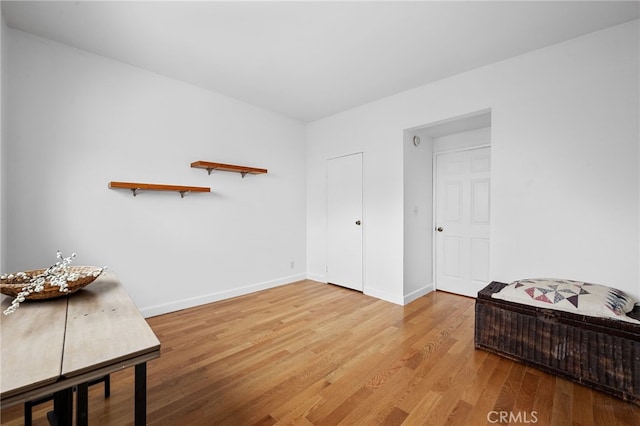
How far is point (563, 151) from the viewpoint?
2.49m

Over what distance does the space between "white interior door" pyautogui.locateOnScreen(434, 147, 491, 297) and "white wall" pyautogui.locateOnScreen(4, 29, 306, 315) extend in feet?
8.12

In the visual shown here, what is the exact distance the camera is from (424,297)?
3.86 meters

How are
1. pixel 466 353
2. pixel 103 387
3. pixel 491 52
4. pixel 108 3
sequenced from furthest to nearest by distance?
pixel 491 52 < pixel 466 353 < pixel 108 3 < pixel 103 387

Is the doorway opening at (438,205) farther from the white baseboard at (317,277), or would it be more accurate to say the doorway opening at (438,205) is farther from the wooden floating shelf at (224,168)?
the wooden floating shelf at (224,168)

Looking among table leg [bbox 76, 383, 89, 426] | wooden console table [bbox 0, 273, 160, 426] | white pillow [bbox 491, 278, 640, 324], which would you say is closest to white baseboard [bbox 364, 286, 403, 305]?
white pillow [bbox 491, 278, 640, 324]

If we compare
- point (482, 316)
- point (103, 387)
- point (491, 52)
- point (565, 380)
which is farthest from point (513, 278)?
point (103, 387)

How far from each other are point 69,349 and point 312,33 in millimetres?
2617

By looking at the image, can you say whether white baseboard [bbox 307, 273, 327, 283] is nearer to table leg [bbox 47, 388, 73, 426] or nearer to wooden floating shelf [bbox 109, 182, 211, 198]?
wooden floating shelf [bbox 109, 182, 211, 198]

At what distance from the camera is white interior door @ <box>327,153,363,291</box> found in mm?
4129

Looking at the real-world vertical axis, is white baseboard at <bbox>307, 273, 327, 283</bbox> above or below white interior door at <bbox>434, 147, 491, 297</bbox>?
below

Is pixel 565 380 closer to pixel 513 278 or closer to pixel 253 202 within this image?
pixel 513 278

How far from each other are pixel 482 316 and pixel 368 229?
1.86 metres

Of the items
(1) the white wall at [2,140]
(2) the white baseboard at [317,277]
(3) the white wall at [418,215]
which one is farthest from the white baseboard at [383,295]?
(1) the white wall at [2,140]

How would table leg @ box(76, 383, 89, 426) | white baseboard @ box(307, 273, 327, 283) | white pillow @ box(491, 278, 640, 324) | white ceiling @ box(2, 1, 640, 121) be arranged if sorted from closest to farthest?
1. table leg @ box(76, 383, 89, 426)
2. white pillow @ box(491, 278, 640, 324)
3. white ceiling @ box(2, 1, 640, 121)
4. white baseboard @ box(307, 273, 327, 283)
